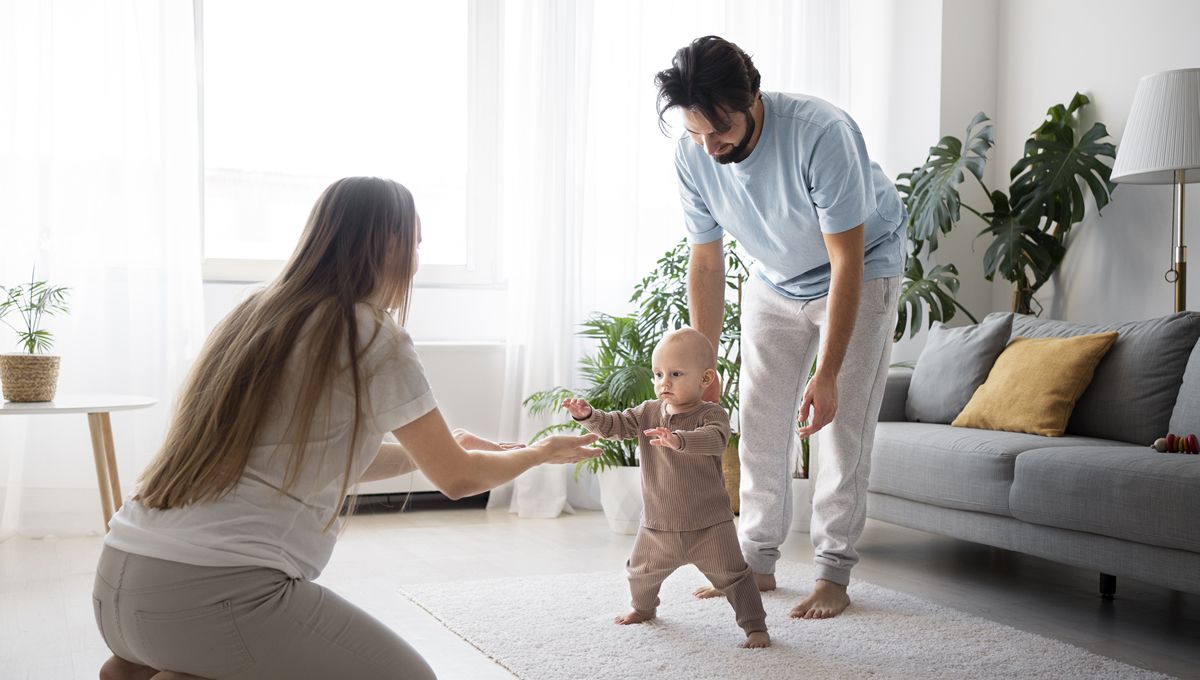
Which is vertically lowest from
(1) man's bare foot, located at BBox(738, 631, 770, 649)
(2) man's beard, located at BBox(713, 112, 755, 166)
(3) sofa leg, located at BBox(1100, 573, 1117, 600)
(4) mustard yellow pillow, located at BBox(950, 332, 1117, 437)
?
(3) sofa leg, located at BBox(1100, 573, 1117, 600)

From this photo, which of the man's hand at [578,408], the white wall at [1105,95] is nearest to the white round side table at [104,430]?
the man's hand at [578,408]

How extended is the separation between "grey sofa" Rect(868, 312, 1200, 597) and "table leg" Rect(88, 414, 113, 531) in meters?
2.44

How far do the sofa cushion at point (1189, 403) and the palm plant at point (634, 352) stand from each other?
147 cm

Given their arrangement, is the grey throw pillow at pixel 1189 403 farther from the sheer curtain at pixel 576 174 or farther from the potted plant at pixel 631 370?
the sheer curtain at pixel 576 174

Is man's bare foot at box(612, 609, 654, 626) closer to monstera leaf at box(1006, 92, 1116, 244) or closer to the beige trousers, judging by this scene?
the beige trousers

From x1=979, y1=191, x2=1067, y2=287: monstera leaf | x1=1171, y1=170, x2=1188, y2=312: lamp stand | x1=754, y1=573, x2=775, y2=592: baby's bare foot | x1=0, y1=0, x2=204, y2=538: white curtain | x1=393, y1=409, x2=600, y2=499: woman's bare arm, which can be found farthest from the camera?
x1=979, y1=191, x2=1067, y2=287: monstera leaf

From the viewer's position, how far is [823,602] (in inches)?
108

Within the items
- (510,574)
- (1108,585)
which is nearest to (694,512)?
(510,574)

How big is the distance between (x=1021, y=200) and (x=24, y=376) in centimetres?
379

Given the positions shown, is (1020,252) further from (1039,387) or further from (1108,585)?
(1108,585)

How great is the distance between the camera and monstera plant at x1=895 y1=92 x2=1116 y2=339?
4.38 m

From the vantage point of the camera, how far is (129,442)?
4062mm

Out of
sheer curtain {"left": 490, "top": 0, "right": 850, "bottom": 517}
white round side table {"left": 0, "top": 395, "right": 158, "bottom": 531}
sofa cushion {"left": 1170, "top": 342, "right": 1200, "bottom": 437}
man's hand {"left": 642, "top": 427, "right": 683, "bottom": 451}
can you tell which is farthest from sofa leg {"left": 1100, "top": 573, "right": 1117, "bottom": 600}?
white round side table {"left": 0, "top": 395, "right": 158, "bottom": 531}

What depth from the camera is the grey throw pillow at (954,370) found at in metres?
3.83
